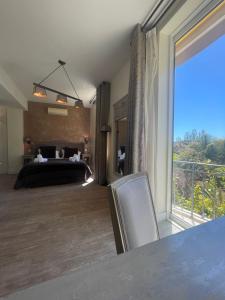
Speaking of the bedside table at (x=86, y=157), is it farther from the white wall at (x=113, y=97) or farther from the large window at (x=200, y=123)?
the large window at (x=200, y=123)

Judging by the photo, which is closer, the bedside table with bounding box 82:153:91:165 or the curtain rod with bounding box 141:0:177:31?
the curtain rod with bounding box 141:0:177:31

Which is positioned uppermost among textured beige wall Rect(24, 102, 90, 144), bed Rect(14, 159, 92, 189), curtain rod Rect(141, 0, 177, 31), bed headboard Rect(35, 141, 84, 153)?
curtain rod Rect(141, 0, 177, 31)

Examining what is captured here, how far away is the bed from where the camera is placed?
4.14 meters

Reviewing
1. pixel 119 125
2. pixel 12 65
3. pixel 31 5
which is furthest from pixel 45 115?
pixel 31 5

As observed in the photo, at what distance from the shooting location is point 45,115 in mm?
6625

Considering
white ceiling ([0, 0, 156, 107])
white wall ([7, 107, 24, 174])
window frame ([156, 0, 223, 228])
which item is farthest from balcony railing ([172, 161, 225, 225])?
white wall ([7, 107, 24, 174])

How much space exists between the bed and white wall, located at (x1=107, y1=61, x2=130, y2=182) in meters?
0.88

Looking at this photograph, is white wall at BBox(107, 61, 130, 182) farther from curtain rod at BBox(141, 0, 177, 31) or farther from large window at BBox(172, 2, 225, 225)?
large window at BBox(172, 2, 225, 225)

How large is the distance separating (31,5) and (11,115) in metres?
4.82

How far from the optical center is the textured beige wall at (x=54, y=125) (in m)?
6.44

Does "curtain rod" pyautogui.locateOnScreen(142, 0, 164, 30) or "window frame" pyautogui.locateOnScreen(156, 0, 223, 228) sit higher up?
"curtain rod" pyautogui.locateOnScreen(142, 0, 164, 30)

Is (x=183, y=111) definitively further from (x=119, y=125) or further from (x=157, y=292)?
(x=157, y=292)

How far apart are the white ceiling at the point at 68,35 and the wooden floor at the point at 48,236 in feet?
8.06

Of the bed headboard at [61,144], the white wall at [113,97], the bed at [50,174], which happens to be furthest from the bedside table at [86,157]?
the white wall at [113,97]
